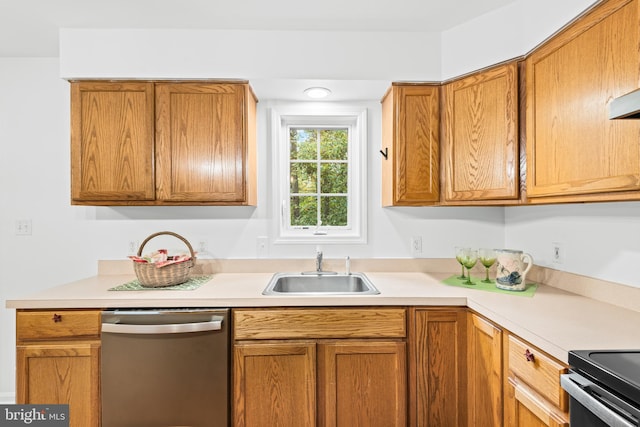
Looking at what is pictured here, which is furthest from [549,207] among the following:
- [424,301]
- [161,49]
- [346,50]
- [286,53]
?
[161,49]

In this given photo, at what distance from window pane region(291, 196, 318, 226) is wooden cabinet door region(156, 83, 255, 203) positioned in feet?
1.76

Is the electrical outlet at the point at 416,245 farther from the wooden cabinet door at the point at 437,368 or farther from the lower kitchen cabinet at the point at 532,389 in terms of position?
the lower kitchen cabinet at the point at 532,389

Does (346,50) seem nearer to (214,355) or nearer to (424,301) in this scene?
(424,301)

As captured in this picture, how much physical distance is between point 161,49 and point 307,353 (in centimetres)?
184

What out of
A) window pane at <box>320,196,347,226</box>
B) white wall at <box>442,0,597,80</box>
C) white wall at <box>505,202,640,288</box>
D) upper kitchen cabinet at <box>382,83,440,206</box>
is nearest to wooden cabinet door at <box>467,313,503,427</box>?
white wall at <box>505,202,640,288</box>

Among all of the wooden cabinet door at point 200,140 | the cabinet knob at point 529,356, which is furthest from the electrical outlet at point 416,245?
→ the wooden cabinet door at point 200,140

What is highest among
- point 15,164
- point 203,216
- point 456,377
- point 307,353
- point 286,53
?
point 286,53

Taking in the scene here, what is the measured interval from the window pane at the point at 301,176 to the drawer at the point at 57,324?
4.46ft

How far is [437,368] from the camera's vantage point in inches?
60.0

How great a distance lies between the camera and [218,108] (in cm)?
184

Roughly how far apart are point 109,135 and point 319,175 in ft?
4.28

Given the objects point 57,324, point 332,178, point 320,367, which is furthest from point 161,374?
point 332,178

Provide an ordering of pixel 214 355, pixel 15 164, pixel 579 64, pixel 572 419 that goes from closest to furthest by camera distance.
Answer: pixel 572 419 < pixel 579 64 < pixel 214 355 < pixel 15 164

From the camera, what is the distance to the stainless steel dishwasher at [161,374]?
4.83 ft
